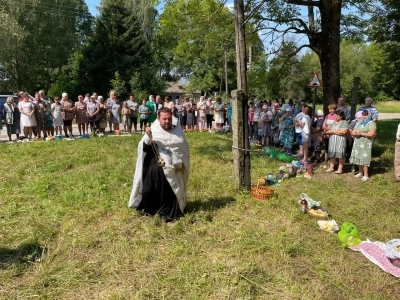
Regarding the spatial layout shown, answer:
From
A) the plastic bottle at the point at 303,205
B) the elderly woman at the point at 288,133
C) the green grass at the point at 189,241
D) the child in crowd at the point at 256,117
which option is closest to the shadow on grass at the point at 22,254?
the green grass at the point at 189,241

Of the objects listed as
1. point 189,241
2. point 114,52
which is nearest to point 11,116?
point 189,241

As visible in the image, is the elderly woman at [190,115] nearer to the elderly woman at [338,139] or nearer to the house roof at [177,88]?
the elderly woman at [338,139]

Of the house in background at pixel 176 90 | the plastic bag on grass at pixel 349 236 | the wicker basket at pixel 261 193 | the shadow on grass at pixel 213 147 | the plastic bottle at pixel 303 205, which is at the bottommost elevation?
the plastic bag on grass at pixel 349 236

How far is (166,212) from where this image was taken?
543 cm

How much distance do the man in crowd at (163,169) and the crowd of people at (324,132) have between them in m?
4.64

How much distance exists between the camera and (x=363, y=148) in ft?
26.2

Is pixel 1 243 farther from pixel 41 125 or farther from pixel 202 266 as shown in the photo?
pixel 41 125

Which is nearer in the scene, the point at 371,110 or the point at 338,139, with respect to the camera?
the point at 338,139

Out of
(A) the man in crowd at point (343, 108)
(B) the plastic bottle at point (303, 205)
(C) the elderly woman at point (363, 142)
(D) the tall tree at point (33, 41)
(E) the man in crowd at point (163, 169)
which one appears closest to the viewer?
(E) the man in crowd at point (163, 169)

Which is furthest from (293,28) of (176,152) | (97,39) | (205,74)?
(205,74)

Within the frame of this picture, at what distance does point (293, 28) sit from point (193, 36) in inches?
122

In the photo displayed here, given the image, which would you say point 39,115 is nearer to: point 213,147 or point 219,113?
point 213,147

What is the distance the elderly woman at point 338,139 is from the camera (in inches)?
332

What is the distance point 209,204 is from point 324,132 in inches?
185
